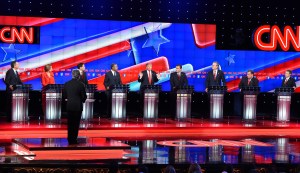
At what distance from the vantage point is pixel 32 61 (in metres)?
17.5

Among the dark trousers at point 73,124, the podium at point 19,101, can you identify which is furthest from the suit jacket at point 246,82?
the dark trousers at point 73,124

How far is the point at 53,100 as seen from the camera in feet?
49.8

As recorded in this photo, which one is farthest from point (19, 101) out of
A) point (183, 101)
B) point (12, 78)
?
point (183, 101)

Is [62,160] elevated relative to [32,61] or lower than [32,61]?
lower

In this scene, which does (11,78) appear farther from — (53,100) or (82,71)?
(82,71)

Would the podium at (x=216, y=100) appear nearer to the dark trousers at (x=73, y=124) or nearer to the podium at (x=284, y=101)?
the podium at (x=284, y=101)

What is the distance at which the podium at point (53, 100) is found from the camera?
49.3 feet

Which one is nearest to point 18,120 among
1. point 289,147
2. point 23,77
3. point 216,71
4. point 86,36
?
point 23,77

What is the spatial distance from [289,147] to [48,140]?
4.99 m

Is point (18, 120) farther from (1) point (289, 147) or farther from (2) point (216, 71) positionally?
(1) point (289, 147)

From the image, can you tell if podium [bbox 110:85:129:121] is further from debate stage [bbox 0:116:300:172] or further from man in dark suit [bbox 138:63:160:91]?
man in dark suit [bbox 138:63:160:91]

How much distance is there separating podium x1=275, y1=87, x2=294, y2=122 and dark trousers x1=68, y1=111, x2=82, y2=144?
6813mm

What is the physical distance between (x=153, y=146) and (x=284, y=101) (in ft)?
16.3

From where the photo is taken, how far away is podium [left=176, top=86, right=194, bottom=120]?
53.6 feet
